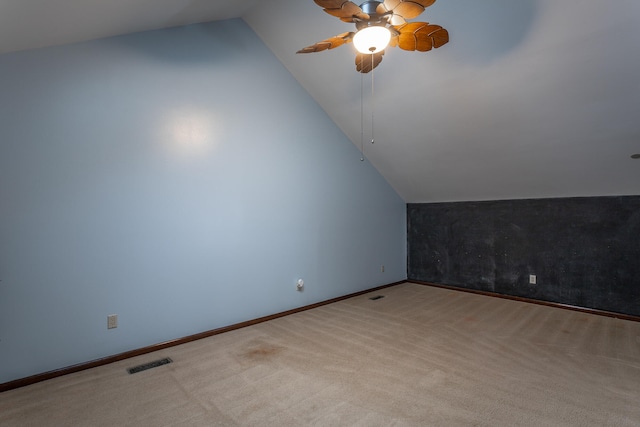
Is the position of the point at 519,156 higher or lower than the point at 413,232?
higher

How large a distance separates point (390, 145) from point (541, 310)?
268 centimetres

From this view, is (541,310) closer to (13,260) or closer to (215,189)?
(215,189)

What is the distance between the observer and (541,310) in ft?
12.5

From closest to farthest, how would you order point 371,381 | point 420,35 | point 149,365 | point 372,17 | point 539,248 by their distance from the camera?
point 372,17
point 420,35
point 371,381
point 149,365
point 539,248

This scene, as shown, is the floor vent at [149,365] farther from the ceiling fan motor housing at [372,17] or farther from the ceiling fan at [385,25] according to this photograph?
the ceiling fan motor housing at [372,17]

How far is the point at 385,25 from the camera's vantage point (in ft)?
6.17

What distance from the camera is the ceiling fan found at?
67.9 inches

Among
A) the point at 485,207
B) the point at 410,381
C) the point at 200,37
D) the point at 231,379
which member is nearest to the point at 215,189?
the point at 200,37

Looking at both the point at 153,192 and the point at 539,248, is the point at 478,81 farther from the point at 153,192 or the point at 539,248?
the point at 153,192

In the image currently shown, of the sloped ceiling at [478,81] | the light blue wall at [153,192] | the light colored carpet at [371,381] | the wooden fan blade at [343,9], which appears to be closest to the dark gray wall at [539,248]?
the sloped ceiling at [478,81]

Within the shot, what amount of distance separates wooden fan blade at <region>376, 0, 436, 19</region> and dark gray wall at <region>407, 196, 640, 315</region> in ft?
11.2

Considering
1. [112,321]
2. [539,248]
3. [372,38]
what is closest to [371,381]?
[112,321]

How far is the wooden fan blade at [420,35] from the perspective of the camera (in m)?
1.90

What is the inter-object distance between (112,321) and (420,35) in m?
3.05
